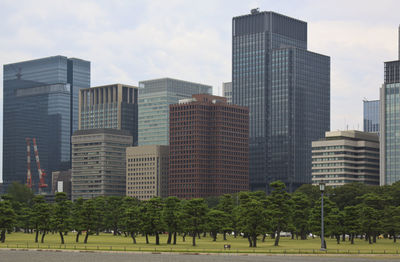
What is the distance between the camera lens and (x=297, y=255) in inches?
5074

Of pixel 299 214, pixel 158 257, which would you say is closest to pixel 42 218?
pixel 299 214

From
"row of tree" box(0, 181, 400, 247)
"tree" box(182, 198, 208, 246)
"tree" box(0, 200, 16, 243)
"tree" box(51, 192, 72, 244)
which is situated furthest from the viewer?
"tree" box(0, 200, 16, 243)

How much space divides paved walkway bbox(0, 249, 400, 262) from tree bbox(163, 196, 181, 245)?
123 feet

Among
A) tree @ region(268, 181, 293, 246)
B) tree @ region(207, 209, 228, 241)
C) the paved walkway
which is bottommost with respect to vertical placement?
the paved walkway

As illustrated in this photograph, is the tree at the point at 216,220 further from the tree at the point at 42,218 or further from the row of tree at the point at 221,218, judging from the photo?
the tree at the point at 42,218

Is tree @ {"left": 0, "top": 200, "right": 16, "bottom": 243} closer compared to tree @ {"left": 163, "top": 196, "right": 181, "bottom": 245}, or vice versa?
tree @ {"left": 163, "top": 196, "right": 181, "bottom": 245}

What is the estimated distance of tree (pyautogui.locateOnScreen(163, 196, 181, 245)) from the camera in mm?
172000

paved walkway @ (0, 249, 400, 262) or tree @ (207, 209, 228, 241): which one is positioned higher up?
tree @ (207, 209, 228, 241)

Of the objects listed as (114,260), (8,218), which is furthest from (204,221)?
(114,260)

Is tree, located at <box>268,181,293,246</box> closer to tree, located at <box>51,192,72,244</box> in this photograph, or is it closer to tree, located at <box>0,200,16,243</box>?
tree, located at <box>51,192,72,244</box>

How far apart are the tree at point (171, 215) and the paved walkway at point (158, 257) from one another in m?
37.6

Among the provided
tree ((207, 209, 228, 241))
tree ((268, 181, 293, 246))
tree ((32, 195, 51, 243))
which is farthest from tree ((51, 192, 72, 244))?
tree ((268, 181, 293, 246))

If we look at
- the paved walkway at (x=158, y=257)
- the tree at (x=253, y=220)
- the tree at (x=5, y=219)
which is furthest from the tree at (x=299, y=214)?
the tree at (x=5, y=219)

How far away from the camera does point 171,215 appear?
17325 centimetres
